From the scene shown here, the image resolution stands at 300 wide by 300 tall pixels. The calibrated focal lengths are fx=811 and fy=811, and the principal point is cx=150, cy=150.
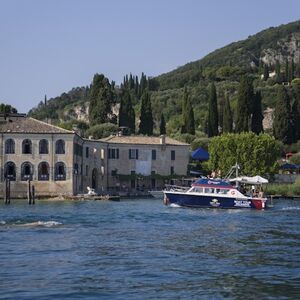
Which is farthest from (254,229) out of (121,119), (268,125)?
(268,125)

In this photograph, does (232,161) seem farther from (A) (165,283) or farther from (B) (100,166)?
(A) (165,283)

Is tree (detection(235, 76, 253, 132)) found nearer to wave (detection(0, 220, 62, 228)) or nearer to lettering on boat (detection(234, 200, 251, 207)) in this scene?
lettering on boat (detection(234, 200, 251, 207))

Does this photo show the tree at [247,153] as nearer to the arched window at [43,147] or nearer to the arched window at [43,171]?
the arched window at [43,171]

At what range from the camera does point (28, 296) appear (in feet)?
69.5

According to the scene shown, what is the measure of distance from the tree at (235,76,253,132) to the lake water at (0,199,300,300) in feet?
225

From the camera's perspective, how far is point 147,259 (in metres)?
27.9

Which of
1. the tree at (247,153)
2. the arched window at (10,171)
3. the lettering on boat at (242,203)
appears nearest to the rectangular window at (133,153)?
the tree at (247,153)

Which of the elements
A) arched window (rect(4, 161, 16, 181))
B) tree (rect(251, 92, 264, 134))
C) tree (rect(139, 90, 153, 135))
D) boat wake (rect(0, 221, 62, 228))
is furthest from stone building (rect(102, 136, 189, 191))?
boat wake (rect(0, 221, 62, 228))

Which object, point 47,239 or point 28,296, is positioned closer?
point 28,296

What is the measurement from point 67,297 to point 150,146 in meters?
75.4

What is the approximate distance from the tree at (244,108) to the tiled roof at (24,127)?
37934 mm

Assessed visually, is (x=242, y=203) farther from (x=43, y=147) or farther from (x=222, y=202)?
(x=43, y=147)

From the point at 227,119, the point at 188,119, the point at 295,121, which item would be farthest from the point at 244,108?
the point at 188,119

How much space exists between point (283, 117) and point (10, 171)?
45745 mm
